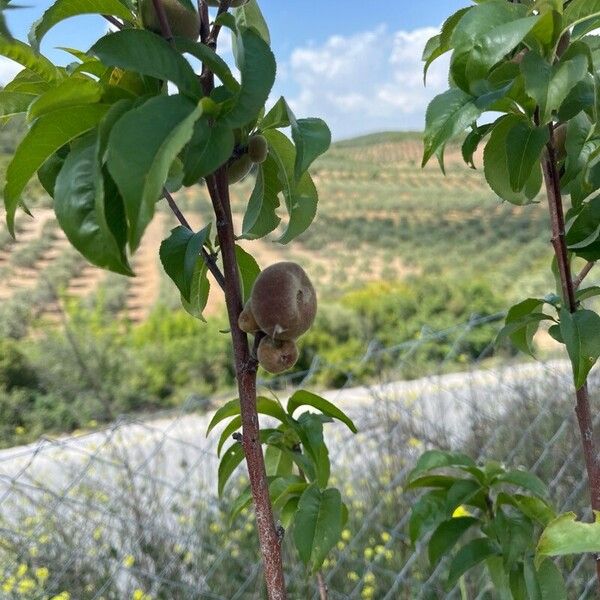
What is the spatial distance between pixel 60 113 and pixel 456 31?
10.6 inches

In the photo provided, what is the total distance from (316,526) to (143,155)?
0.36m

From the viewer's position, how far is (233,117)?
438 millimetres

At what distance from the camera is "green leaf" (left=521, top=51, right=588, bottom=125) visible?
22.0 inches

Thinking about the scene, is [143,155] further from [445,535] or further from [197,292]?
[445,535]

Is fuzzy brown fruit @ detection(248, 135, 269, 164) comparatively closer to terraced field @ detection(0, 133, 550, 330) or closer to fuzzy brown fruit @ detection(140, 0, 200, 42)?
fuzzy brown fruit @ detection(140, 0, 200, 42)

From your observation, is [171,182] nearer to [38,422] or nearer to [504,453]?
[504,453]

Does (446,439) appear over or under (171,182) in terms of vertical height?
under

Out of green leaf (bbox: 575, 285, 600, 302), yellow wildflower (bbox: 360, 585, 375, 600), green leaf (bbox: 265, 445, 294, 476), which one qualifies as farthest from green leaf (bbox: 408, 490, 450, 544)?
yellow wildflower (bbox: 360, 585, 375, 600)

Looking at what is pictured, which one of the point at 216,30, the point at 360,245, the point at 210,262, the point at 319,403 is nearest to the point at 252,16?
the point at 216,30

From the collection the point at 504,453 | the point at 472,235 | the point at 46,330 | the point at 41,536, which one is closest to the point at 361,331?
the point at 46,330

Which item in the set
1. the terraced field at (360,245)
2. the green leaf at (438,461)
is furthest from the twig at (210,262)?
the terraced field at (360,245)

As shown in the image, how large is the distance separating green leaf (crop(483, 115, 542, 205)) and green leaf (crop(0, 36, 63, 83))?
347 millimetres

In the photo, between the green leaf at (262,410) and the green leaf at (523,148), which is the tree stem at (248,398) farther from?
the green leaf at (523,148)

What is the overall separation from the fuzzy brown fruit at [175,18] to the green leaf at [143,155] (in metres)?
0.11
